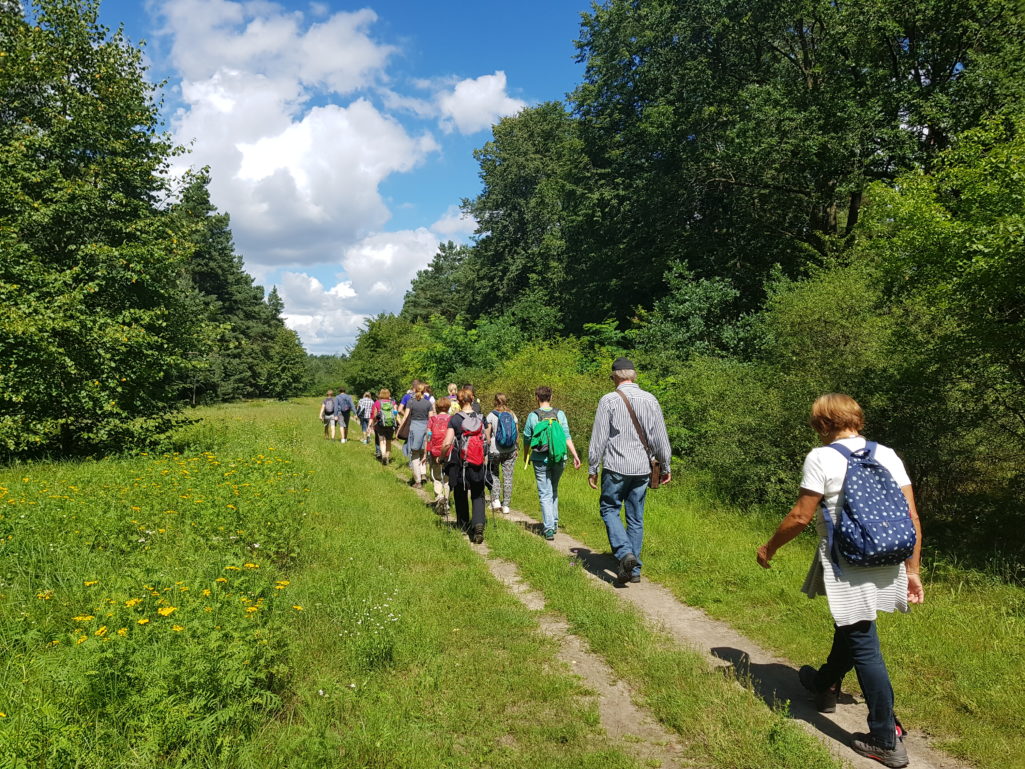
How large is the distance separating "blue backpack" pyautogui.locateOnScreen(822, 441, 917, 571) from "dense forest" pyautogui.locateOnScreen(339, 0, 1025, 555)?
430cm

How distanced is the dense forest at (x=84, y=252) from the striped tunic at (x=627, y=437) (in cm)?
1031

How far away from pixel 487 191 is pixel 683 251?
22.6m

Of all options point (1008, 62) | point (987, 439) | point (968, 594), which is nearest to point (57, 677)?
point (968, 594)

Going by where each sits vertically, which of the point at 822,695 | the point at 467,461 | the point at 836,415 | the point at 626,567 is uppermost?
the point at 836,415

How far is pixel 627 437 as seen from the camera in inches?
223

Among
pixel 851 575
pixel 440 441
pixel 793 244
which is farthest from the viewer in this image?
pixel 793 244

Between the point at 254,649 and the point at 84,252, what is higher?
the point at 84,252

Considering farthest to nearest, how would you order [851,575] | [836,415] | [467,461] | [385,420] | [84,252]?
[385,420] → [84,252] → [467,461] → [836,415] → [851,575]

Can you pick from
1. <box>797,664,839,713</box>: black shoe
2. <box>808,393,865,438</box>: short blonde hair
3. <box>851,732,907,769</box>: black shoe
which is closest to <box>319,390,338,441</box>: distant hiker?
<box>797,664,839,713</box>: black shoe

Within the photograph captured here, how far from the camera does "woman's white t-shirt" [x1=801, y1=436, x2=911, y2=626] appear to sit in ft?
9.75

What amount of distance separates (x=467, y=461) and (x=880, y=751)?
5.24 m

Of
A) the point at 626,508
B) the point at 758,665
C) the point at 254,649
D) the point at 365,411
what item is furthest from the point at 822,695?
the point at 365,411

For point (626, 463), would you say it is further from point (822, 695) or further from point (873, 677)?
point (873, 677)

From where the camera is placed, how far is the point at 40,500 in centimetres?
671
